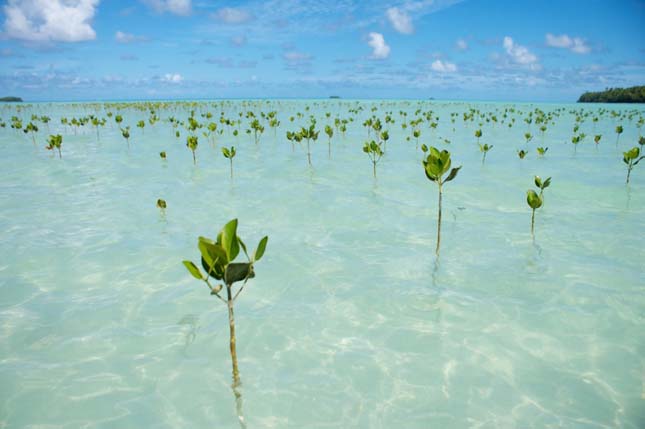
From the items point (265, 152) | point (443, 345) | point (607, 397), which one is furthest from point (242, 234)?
point (265, 152)

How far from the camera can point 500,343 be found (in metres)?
4.77

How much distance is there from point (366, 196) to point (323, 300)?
6.29 m

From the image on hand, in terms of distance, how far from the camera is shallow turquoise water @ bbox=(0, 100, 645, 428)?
3.92 m

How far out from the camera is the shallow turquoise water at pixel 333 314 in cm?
392

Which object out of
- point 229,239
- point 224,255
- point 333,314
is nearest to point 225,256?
point 224,255

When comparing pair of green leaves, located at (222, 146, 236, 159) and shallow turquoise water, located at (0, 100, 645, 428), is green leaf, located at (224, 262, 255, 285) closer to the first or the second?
shallow turquoise water, located at (0, 100, 645, 428)

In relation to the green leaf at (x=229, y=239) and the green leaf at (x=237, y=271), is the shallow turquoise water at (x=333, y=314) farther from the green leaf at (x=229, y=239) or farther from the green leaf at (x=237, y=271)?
the green leaf at (x=229, y=239)

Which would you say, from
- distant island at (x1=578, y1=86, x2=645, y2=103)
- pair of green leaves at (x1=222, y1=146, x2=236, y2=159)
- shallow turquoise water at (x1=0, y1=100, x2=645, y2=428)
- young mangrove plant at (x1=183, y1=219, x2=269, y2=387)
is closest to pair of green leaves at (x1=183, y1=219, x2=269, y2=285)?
young mangrove plant at (x1=183, y1=219, x2=269, y2=387)

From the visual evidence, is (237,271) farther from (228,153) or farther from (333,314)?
(228,153)

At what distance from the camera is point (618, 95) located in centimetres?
10375

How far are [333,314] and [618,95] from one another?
5083 inches

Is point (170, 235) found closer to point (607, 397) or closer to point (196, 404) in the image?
point (196, 404)

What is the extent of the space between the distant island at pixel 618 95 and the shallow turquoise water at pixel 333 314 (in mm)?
112116

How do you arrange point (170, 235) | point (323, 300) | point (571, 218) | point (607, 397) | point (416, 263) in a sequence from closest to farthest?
point (607, 397) < point (323, 300) < point (416, 263) < point (170, 235) < point (571, 218)
